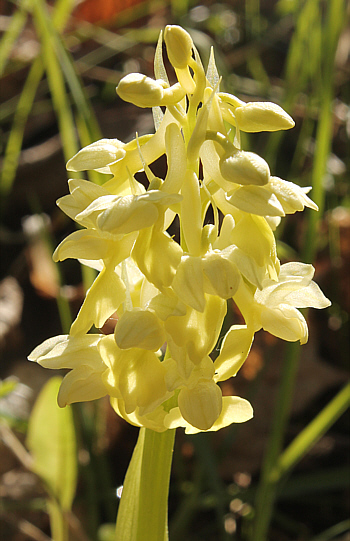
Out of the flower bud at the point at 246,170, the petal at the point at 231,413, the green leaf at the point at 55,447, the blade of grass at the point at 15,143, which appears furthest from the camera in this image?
the blade of grass at the point at 15,143

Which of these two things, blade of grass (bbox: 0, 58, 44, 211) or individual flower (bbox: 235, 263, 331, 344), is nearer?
individual flower (bbox: 235, 263, 331, 344)

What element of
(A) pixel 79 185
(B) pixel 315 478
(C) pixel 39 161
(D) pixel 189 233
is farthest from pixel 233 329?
(C) pixel 39 161

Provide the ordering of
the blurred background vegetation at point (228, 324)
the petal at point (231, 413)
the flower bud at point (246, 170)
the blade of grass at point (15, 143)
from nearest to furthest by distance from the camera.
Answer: the flower bud at point (246, 170)
the petal at point (231, 413)
the blurred background vegetation at point (228, 324)
the blade of grass at point (15, 143)

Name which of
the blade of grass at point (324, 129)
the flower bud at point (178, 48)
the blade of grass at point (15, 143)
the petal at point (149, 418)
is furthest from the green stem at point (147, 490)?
the blade of grass at point (15, 143)

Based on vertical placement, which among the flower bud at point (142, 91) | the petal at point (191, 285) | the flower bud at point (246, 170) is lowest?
the petal at point (191, 285)

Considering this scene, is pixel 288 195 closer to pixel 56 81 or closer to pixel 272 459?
pixel 272 459

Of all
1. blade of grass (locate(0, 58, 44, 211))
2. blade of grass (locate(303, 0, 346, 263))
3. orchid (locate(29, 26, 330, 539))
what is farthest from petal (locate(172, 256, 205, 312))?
blade of grass (locate(0, 58, 44, 211))

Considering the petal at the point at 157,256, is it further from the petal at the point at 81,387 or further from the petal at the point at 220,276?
the petal at the point at 81,387

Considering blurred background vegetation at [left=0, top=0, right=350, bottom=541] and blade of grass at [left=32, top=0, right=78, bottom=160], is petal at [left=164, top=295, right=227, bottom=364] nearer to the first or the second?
blurred background vegetation at [left=0, top=0, right=350, bottom=541]
